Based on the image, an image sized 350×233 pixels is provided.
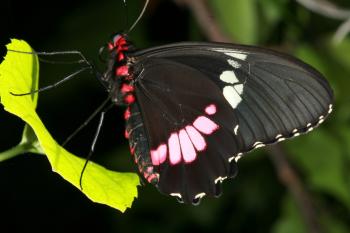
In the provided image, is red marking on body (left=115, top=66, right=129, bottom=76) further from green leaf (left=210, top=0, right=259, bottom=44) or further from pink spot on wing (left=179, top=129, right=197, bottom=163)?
green leaf (left=210, top=0, right=259, bottom=44)

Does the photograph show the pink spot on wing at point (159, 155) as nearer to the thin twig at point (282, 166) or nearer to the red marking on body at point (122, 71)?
the red marking on body at point (122, 71)

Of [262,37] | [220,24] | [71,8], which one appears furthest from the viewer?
[71,8]

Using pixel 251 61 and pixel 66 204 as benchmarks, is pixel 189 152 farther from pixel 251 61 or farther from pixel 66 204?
pixel 66 204

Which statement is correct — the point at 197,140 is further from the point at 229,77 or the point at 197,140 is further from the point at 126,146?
the point at 126,146

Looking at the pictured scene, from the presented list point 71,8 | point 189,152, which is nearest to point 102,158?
point 71,8

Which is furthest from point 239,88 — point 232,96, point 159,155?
point 159,155

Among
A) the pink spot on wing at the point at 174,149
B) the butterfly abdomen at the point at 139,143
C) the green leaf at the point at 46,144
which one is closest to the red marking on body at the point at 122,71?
the butterfly abdomen at the point at 139,143

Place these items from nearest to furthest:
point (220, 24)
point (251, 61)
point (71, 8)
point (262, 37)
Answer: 1. point (251, 61)
2. point (220, 24)
3. point (262, 37)
4. point (71, 8)
